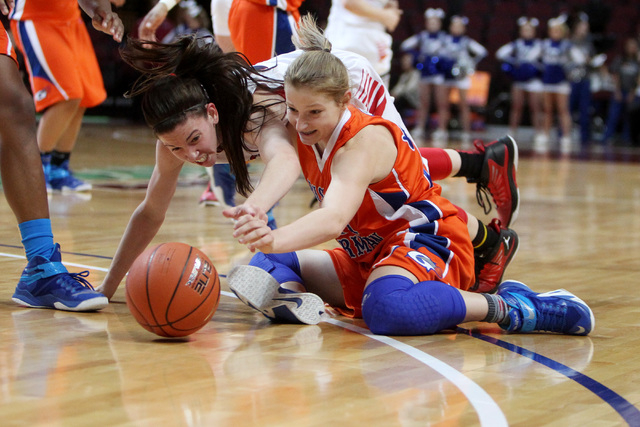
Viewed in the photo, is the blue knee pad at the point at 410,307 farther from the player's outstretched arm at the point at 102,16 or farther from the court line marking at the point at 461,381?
the player's outstretched arm at the point at 102,16

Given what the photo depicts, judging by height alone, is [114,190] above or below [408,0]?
below

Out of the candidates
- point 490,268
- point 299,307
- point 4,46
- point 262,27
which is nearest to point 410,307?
point 299,307

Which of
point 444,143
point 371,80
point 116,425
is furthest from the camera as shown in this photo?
point 444,143

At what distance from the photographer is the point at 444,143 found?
1266cm

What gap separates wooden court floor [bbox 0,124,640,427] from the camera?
6.26 feet

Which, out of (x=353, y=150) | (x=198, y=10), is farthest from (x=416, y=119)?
(x=353, y=150)

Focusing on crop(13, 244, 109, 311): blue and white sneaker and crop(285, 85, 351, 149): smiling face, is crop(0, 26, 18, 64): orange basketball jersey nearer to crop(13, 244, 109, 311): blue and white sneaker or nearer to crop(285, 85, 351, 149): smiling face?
crop(13, 244, 109, 311): blue and white sneaker

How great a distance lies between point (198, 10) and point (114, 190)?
7355mm

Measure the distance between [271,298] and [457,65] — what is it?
11.5 meters

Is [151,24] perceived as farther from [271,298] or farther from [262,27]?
[271,298]

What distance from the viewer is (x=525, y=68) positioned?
1375 centimetres

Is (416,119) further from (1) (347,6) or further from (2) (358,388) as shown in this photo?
(2) (358,388)

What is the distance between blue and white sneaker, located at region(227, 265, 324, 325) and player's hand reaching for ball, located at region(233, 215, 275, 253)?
0.44 metres

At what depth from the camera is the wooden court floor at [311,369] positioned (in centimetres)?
191
